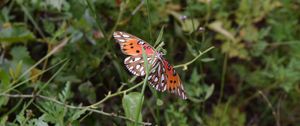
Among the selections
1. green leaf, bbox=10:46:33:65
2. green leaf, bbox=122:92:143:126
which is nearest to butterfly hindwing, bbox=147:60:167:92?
green leaf, bbox=122:92:143:126

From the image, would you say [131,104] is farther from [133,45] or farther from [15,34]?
[15,34]

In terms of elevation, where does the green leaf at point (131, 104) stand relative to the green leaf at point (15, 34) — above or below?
below

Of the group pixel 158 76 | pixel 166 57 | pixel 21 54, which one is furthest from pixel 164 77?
pixel 21 54

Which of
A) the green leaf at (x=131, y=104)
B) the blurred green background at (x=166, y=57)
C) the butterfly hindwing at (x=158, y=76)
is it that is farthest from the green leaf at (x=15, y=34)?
the butterfly hindwing at (x=158, y=76)

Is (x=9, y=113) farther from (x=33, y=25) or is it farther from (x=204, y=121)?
(x=204, y=121)

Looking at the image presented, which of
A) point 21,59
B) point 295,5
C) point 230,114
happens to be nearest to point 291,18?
point 295,5

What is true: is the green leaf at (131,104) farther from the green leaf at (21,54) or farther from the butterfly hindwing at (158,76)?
the green leaf at (21,54)
